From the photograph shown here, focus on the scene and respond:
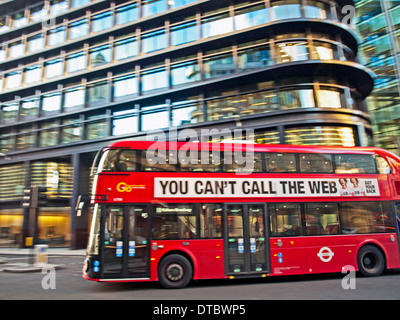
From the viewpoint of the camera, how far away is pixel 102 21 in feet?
80.2

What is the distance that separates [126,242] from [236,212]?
3407 mm

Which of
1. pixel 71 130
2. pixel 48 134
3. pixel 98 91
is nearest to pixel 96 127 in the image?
pixel 71 130

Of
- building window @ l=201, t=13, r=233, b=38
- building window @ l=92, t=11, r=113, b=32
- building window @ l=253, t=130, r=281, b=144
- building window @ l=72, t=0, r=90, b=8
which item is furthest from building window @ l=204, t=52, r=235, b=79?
building window @ l=72, t=0, r=90, b=8

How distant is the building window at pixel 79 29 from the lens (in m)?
25.0

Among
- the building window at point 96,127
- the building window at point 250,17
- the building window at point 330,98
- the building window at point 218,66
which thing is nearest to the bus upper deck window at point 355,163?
the building window at point 330,98

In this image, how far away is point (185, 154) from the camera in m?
9.03

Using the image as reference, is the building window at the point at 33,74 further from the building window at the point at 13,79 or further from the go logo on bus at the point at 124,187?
the go logo on bus at the point at 124,187

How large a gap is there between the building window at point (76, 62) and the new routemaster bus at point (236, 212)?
18837mm

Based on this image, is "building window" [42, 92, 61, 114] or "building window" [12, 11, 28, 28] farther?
"building window" [12, 11, 28, 28]

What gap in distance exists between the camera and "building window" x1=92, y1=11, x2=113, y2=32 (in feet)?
79.2

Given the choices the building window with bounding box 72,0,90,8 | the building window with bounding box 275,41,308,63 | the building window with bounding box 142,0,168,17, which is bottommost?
the building window with bounding box 275,41,308,63

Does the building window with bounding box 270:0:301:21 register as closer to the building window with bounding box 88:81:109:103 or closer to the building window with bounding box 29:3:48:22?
the building window with bounding box 88:81:109:103

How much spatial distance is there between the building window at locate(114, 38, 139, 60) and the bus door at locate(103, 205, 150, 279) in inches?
689
